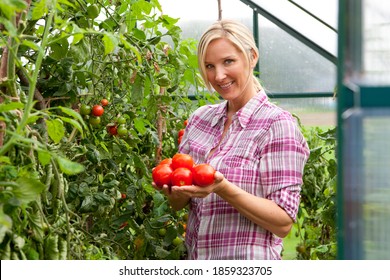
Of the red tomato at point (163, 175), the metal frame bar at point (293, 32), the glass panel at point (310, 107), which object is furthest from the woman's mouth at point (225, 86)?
the glass panel at point (310, 107)

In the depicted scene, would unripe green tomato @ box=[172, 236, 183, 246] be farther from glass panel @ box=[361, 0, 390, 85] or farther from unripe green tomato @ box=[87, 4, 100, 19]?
glass panel @ box=[361, 0, 390, 85]

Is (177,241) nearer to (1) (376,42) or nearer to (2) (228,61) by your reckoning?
(2) (228,61)

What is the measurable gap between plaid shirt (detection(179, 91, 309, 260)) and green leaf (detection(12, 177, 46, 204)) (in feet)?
2.17

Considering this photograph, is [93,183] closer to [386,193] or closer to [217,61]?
[217,61]

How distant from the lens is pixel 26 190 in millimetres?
1414

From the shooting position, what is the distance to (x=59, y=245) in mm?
1714

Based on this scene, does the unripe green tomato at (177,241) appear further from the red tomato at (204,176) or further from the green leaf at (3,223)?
the green leaf at (3,223)

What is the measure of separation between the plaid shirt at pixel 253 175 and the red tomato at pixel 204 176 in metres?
0.13

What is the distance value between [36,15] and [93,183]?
1079 millimetres

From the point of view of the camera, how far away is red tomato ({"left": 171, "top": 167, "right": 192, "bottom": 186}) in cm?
190

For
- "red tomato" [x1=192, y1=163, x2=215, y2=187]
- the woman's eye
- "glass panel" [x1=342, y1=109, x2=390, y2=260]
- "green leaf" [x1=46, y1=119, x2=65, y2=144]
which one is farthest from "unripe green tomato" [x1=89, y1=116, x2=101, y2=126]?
"glass panel" [x1=342, y1=109, x2=390, y2=260]

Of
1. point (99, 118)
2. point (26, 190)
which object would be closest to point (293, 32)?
point (99, 118)

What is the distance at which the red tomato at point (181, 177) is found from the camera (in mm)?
1898

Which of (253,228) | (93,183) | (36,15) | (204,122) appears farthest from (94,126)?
(36,15)
